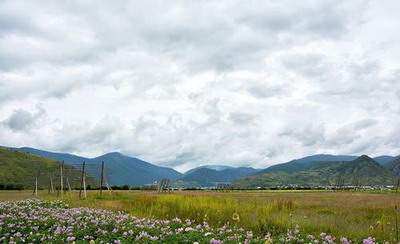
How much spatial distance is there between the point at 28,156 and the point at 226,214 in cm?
13967

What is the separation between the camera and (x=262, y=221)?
1648 centimetres

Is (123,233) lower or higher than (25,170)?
lower

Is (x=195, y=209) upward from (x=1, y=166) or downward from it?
downward

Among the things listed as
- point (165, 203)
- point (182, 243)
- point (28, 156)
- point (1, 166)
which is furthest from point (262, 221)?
point (28, 156)

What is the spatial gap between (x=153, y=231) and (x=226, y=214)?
24.5ft

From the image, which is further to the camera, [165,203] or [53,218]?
[165,203]

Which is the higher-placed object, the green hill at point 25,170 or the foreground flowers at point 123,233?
the green hill at point 25,170

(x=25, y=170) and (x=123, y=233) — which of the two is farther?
(x=25, y=170)

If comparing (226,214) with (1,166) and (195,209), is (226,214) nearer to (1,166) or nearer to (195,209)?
(195,209)

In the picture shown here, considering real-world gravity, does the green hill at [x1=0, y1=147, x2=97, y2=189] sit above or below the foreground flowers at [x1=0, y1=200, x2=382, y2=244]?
above

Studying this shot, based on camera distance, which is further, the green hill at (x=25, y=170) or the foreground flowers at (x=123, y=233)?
the green hill at (x=25, y=170)

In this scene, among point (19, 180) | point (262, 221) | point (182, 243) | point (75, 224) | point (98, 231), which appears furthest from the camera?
point (19, 180)

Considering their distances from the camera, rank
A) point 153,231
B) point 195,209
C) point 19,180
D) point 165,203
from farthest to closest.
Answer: point 19,180 < point 165,203 < point 195,209 < point 153,231

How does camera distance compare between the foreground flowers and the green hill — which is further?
the green hill
